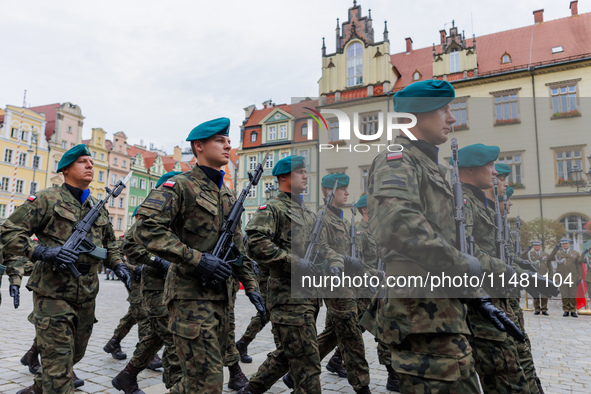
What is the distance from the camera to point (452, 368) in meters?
2.17

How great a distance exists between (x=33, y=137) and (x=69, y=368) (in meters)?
49.5

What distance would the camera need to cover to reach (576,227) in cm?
1427

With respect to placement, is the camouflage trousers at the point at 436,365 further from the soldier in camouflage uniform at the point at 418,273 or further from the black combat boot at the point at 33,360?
the black combat boot at the point at 33,360

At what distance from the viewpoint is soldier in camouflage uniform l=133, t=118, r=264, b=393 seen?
2.86m

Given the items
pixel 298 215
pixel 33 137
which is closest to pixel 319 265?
pixel 298 215

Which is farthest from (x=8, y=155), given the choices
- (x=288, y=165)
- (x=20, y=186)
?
(x=288, y=165)

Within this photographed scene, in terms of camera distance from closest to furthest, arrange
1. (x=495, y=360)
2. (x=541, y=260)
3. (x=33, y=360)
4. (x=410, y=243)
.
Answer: (x=410, y=243) → (x=495, y=360) → (x=33, y=360) → (x=541, y=260)

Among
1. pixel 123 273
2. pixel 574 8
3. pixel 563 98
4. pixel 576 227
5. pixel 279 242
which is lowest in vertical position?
pixel 123 273

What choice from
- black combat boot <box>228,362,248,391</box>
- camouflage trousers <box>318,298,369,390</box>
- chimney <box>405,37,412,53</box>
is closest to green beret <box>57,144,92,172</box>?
black combat boot <box>228,362,248,391</box>

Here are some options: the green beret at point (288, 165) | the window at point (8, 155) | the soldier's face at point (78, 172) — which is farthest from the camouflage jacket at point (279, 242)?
the window at point (8, 155)

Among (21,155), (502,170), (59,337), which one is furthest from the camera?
(21,155)

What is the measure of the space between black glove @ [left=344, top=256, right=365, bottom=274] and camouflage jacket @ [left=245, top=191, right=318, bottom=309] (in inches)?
46.5

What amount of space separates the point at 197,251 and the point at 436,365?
1.61 meters

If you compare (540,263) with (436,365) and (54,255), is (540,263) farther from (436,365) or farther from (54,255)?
(54,255)
